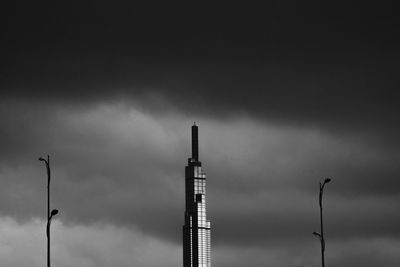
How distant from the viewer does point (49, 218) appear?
105 metres

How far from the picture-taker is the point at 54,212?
334ft

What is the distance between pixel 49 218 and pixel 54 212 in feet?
10.1
